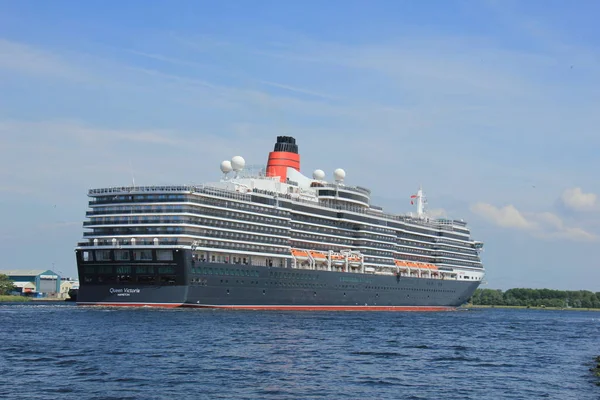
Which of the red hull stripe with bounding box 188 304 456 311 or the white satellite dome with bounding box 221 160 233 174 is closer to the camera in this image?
the red hull stripe with bounding box 188 304 456 311

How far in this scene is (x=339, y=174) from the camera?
12212 cm

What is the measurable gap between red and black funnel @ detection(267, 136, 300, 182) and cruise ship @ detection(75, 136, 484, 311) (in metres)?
0.15

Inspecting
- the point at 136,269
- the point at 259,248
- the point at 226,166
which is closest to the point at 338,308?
the point at 259,248

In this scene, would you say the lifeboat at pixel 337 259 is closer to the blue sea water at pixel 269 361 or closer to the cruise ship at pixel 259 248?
the cruise ship at pixel 259 248

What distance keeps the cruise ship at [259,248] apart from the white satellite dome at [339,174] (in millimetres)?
154

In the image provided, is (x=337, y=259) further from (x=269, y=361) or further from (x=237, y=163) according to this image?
(x=269, y=361)

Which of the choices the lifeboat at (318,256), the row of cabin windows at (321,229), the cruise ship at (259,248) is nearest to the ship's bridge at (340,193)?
the cruise ship at (259,248)

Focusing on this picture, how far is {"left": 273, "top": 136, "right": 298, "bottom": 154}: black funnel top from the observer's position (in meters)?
118

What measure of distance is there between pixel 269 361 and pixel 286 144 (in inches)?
2943

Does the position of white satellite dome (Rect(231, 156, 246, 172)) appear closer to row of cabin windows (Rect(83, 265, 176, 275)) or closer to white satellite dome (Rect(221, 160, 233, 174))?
white satellite dome (Rect(221, 160, 233, 174))

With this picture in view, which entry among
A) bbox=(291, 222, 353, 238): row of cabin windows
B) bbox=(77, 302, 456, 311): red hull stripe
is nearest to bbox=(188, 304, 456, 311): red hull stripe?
bbox=(77, 302, 456, 311): red hull stripe

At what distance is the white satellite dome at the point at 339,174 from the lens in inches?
4803

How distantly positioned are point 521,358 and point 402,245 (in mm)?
79371

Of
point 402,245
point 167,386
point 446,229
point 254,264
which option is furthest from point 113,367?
point 446,229
